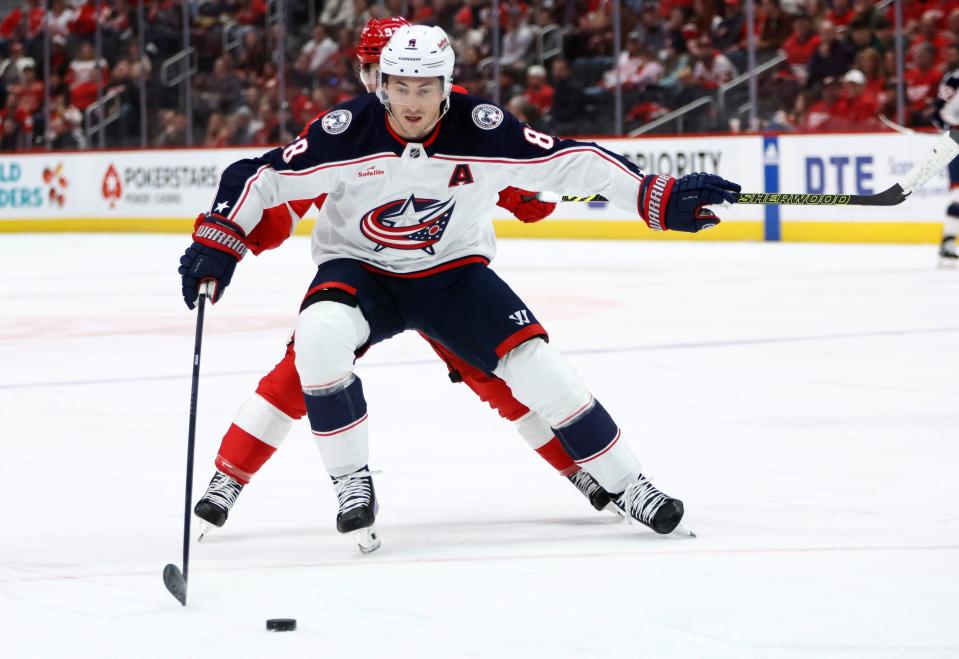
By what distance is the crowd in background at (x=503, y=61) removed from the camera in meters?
11.8

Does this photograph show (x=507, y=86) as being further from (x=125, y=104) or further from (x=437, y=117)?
(x=437, y=117)

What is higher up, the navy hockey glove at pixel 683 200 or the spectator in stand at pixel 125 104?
the navy hockey glove at pixel 683 200

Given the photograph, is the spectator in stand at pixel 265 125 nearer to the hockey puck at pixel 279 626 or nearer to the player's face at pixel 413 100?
the player's face at pixel 413 100

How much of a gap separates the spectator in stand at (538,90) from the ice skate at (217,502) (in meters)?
10.5

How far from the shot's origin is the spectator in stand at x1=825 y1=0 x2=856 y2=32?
11.9 metres

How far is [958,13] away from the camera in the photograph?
11.1m

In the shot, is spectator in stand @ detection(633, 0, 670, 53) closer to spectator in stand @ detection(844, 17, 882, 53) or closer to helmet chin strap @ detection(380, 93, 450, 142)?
spectator in stand @ detection(844, 17, 882, 53)

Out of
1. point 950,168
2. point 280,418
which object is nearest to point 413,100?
point 280,418

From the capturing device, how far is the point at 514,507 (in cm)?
370

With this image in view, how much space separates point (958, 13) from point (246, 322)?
6016mm

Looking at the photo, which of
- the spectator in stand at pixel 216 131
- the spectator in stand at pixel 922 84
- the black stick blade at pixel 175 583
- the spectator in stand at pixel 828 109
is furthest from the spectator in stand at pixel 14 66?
the black stick blade at pixel 175 583

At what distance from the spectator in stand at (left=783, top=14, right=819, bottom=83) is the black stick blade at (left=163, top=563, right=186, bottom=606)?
1005cm

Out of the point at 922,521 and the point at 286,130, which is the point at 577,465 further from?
the point at 286,130

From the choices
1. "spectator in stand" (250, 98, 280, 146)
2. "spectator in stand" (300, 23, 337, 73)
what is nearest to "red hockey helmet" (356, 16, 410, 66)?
"spectator in stand" (300, 23, 337, 73)
